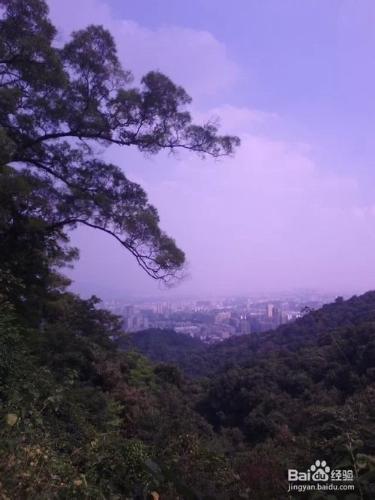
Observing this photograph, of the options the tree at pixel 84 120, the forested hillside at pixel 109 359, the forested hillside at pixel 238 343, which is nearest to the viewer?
the forested hillside at pixel 109 359

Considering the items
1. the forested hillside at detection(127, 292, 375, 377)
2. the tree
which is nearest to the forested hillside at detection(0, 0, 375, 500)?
the tree

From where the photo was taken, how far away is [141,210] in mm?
10008

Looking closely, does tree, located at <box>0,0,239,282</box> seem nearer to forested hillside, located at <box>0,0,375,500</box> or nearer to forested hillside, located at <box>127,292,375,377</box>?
forested hillside, located at <box>0,0,375,500</box>

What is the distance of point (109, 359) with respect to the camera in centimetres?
1099

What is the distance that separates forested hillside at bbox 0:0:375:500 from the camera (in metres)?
3.96

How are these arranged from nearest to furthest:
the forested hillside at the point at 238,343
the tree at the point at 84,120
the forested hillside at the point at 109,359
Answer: the forested hillside at the point at 109,359 < the tree at the point at 84,120 < the forested hillside at the point at 238,343

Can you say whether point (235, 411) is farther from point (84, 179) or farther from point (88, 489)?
point (88, 489)

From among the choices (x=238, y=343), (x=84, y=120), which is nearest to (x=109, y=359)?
(x=84, y=120)

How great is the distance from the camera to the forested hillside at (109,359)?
156 inches

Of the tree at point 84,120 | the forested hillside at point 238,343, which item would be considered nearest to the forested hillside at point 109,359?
the tree at point 84,120

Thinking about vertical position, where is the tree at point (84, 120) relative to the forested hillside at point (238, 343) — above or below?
above

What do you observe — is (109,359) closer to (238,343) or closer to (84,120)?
(84,120)

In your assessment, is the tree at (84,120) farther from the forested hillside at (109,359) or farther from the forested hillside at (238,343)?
the forested hillside at (238,343)

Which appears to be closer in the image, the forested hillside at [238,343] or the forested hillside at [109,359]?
the forested hillside at [109,359]
